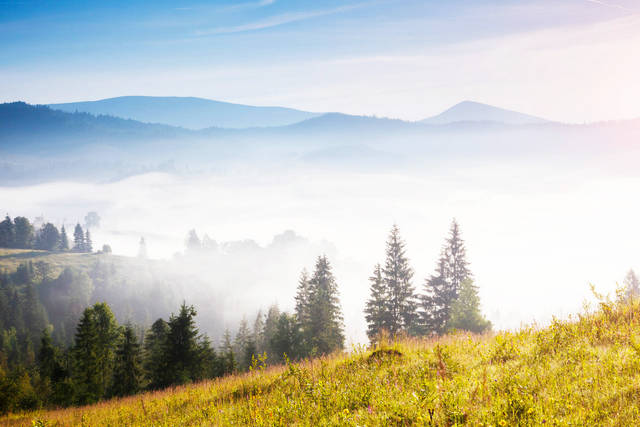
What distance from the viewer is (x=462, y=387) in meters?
5.85

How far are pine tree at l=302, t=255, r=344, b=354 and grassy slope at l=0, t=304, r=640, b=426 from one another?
97.8 ft

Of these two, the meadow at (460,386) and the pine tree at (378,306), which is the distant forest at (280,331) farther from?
the meadow at (460,386)

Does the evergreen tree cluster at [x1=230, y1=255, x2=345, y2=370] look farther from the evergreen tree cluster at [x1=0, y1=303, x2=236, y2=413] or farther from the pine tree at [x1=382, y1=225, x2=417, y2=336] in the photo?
the evergreen tree cluster at [x1=0, y1=303, x2=236, y2=413]

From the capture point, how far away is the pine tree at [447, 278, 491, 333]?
111 ft

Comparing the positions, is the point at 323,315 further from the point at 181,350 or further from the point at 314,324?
the point at 181,350

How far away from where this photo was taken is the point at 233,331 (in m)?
185

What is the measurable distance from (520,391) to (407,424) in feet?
6.11

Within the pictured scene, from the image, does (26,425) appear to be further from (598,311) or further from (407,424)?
(598,311)

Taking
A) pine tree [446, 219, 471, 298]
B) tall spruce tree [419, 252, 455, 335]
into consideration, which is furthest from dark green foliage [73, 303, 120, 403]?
pine tree [446, 219, 471, 298]

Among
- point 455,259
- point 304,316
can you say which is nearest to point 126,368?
point 304,316

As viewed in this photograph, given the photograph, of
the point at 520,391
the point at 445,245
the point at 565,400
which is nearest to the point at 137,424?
the point at 520,391

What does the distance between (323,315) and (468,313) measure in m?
15.2

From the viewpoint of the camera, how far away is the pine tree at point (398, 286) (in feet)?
131

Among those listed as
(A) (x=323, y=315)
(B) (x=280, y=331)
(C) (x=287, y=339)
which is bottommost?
(C) (x=287, y=339)
